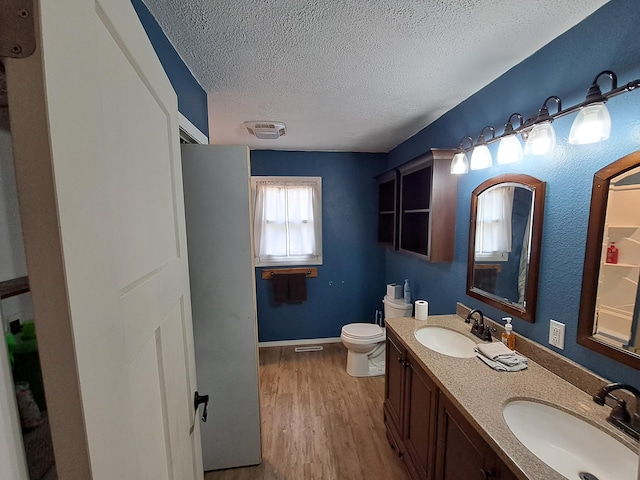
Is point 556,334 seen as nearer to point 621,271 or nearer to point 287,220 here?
point 621,271

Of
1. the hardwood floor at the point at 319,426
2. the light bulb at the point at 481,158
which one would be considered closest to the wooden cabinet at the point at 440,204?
the light bulb at the point at 481,158

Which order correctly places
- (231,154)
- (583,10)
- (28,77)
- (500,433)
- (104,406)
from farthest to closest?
1. (231,154)
2. (583,10)
3. (500,433)
4. (104,406)
5. (28,77)

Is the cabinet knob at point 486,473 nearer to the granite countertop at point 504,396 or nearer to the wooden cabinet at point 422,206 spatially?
the granite countertop at point 504,396

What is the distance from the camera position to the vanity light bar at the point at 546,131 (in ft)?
3.05

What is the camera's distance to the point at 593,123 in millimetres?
938

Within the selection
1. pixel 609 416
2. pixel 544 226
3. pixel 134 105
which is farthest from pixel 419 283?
pixel 134 105

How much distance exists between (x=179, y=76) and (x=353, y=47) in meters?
0.86

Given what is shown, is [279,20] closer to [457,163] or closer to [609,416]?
[457,163]

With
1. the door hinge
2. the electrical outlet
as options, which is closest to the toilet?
the electrical outlet

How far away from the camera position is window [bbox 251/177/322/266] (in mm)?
3102

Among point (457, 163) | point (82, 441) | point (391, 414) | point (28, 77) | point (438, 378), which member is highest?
point (457, 163)

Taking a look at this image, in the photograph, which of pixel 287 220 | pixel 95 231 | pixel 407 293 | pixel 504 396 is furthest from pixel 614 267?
pixel 287 220

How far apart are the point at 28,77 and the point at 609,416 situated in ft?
5.54

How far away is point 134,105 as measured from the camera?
1.95ft
